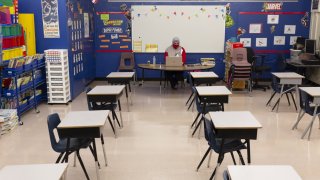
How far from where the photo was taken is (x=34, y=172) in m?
2.62

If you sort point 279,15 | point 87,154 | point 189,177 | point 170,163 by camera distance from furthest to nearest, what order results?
1. point 279,15
2. point 87,154
3. point 170,163
4. point 189,177

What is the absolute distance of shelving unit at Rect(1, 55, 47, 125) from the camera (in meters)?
6.55

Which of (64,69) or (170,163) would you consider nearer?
(170,163)

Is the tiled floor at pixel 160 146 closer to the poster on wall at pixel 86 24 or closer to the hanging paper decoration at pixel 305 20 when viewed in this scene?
the poster on wall at pixel 86 24

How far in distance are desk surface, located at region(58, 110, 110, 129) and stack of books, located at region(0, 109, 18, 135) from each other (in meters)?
2.33

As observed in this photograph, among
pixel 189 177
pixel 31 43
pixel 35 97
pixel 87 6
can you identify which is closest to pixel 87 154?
pixel 189 177

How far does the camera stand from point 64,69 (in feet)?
25.8

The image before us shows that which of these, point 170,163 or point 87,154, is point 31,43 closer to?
point 87,154

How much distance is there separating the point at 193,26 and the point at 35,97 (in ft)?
17.8

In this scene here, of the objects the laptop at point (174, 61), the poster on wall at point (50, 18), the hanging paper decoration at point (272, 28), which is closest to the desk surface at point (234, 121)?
the laptop at point (174, 61)

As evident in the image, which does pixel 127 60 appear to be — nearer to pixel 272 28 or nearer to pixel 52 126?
pixel 272 28

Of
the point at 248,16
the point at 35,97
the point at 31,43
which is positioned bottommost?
the point at 35,97

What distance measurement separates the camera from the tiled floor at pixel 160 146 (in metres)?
4.56

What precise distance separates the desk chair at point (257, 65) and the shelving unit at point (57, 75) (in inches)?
199
